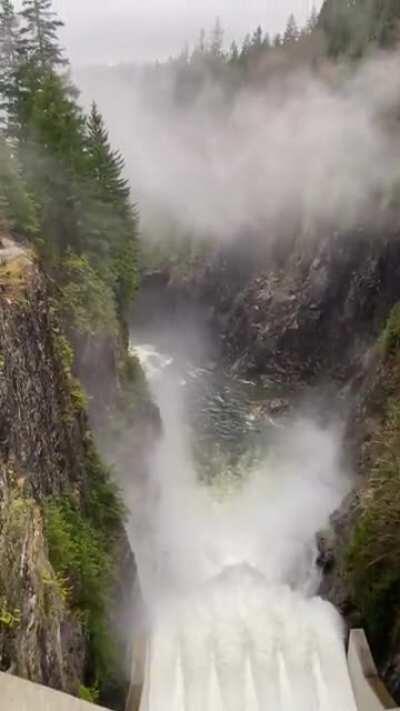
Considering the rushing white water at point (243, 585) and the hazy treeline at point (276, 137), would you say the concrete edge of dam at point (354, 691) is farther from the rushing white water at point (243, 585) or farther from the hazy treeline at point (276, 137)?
the hazy treeline at point (276, 137)

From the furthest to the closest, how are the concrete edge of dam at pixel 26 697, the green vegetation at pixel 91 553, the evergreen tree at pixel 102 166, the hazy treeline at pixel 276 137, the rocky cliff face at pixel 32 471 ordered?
the hazy treeline at pixel 276 137 < the evergreen tree at pixel 102 166 < the green vegetation at pixel 91 553 < the rocky cliff face at pixel 32 471 < the concrete edge of dam at pixel 26 697

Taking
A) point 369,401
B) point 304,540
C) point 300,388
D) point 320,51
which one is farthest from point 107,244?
point 320,51

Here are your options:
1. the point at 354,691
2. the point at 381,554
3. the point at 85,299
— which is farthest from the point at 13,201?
the point at 354,691

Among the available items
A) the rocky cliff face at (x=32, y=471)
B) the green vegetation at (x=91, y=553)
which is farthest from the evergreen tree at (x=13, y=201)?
the green vegetation at (x=91, y=553)

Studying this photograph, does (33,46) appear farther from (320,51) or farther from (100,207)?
(320,51)

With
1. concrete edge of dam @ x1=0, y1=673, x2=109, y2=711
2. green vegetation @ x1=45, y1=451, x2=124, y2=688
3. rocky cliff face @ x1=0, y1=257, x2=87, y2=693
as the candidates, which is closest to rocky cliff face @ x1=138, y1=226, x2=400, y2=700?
green vegetation @ x1=45, y1=451, x2=124, y2=688

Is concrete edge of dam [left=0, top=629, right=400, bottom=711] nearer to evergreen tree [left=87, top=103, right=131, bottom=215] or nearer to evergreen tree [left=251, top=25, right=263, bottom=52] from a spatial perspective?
evergreen tree [left=87, top=103, right=131, bottom=215]
